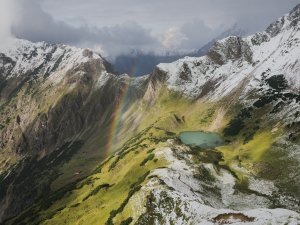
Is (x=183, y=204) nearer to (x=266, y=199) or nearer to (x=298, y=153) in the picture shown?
(x=266, y=199)

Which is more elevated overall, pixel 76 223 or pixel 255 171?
pixel 76 223

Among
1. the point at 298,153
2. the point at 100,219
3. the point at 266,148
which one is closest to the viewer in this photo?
the point at 100,219

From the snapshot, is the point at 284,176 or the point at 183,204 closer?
the point at 183,204

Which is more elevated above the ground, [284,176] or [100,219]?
[100,219]

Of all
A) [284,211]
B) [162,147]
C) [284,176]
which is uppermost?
[162,147]

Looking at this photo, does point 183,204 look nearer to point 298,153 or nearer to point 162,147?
point 162,147

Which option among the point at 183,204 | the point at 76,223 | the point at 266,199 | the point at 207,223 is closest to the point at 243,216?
the point at 207,223

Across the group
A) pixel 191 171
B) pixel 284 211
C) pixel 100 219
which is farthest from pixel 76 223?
pixel 284 211

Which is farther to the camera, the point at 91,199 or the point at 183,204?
the point at 91,199

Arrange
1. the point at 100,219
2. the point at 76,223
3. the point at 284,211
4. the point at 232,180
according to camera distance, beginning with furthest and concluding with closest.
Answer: the point at 232,180, the point at 76,223, the point at 100,219, the point at 284,211
